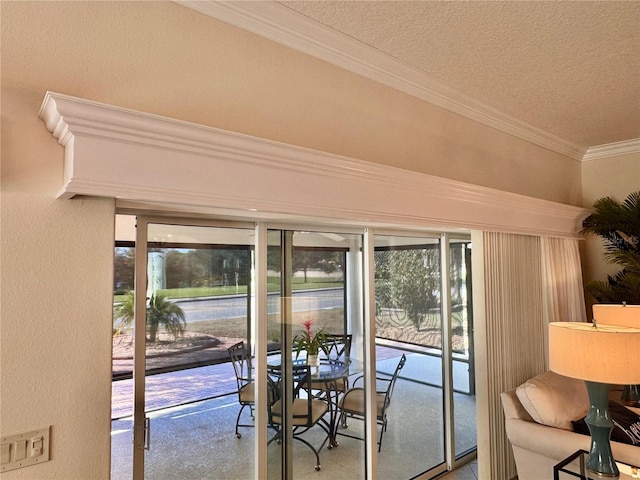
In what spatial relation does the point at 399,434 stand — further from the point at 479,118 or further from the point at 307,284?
the point at 479,118

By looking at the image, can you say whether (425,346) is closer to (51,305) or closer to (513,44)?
(513,44)

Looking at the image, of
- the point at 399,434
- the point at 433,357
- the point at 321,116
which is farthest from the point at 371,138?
the point at 399,434

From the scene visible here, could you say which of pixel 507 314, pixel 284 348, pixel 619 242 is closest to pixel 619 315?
pixel 507 314

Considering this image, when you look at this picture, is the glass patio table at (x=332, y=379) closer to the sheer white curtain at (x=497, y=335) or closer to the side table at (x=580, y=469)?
the sheer white curtain at (x=497, y=335)

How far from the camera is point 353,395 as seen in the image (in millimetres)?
2688

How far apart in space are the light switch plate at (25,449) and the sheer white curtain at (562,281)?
3.50m

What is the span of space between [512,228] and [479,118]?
0.87 m

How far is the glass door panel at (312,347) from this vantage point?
2.30 m

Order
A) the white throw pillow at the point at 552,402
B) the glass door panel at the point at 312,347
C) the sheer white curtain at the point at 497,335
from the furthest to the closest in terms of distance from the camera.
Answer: the sheer white curtain at the point at 497,335
the white throw pillow at the point at 552,402
the glass door panel at the point at 312,347

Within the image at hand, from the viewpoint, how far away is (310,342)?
2.47 meters

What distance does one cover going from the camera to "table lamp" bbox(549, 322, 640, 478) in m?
1.80

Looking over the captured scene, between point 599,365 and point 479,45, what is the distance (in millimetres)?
1663

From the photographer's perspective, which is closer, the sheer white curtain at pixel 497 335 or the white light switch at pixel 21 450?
the white light switch at pixel 21 450

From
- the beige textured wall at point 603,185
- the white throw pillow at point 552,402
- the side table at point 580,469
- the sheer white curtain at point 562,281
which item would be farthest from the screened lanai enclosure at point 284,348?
the beige textured wall at point 603,185
